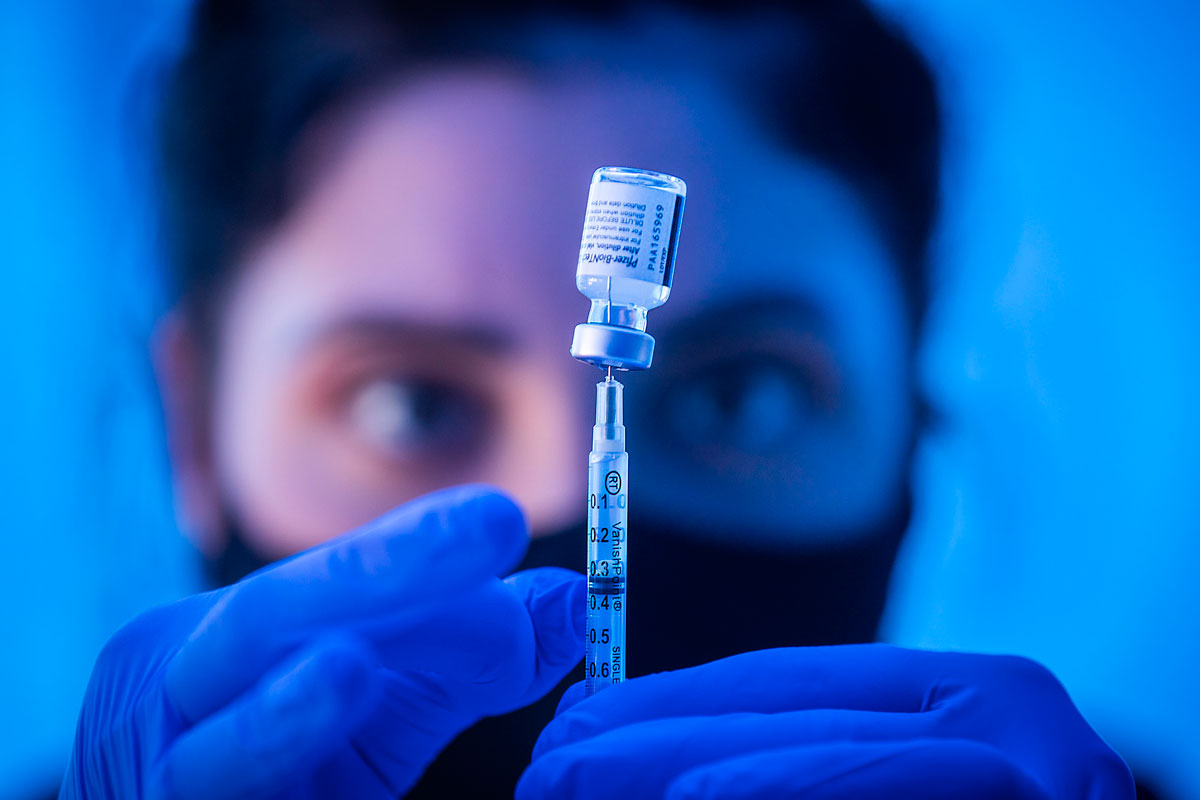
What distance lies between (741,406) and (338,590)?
0.89 m

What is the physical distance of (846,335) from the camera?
1.56m

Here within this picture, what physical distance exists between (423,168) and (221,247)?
1.35 ft

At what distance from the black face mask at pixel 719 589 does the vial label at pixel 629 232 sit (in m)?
0.62

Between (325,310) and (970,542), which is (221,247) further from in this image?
(970,542)

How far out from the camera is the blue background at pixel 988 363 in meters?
1.52

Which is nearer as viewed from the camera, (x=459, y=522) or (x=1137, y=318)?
(x=459, y=522)

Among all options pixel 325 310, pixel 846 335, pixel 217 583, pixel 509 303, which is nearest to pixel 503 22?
pixel 509 303

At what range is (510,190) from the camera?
1.51m

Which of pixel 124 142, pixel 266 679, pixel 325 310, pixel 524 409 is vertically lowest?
pixel 266 679

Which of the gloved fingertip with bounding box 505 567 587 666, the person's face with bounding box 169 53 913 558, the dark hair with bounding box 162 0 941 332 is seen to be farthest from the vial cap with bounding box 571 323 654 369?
the dark hair with bounding box 162 0 941 332

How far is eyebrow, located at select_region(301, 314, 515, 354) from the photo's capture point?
1.52 meters

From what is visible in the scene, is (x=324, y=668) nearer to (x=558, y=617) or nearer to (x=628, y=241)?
(x=558, y=617)

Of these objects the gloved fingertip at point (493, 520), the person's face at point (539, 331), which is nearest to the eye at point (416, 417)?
the person's face at point (539, 331)

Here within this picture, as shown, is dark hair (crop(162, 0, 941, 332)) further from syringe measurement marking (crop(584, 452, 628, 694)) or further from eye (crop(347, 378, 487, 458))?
A: syringe measurement marking (crop(584, 452, 628, 694))
